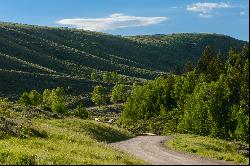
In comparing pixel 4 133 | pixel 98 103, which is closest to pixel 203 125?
pixel 4 133

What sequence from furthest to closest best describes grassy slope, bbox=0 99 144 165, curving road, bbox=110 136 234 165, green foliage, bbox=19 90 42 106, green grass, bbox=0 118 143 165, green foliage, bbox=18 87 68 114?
green foliage, bbox=19 90 42 106 < green foliage, bbox=18 87 68 114 < grassy slope, bbox=0 99 144 165 < curving road, bbox=110 136 234 165 < green grass, bbox=0 118 143 165

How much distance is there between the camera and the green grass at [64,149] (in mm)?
27523

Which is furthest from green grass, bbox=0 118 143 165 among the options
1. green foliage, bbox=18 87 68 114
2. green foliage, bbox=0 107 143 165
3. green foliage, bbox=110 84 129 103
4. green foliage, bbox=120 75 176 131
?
green foliage, bbox=110 84 129 103

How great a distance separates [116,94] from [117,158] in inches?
6202

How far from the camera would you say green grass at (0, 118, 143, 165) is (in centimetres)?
2752

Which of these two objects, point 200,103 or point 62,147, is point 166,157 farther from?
point 200,103

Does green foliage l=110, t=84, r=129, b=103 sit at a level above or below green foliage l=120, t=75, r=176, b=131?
below

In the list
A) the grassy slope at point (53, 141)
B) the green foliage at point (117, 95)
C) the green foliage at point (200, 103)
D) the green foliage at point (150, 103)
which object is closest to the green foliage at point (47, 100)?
the green foliage at point (150, 103)

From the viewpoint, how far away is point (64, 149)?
34.3 meters

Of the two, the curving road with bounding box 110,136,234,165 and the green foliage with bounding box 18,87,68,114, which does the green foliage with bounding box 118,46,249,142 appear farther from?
the green foliage with bounding box 18,87,68,114

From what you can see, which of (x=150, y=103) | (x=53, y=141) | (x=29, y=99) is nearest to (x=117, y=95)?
(x=29, y=99)

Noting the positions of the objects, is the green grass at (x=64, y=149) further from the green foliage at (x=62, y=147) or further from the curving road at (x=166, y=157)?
the curving road at (x=166, y=157)

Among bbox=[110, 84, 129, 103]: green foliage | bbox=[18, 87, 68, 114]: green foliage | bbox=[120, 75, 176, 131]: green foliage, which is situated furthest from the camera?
bbox=[110, 84, 129, 103]: green foliage

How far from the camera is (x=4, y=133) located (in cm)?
4347
